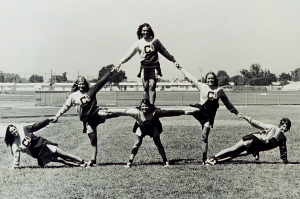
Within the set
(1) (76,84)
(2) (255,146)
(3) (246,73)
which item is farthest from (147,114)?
(3) (246,73)

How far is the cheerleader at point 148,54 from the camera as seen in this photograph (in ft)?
22.7

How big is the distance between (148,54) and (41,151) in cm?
311

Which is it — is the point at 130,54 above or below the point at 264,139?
above

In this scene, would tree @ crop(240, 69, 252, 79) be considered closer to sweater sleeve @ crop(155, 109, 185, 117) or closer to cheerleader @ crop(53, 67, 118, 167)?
sweater sleeve @ crop(155, 109, 185, 117)

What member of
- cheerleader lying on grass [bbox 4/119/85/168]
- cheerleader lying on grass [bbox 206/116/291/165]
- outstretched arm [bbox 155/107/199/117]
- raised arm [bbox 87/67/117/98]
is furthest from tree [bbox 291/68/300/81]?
cheerleader lying on grass [bbox 4/119/85/168]

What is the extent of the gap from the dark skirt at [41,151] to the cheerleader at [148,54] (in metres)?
2.41

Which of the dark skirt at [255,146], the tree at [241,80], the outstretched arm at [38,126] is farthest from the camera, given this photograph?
the tree at [241,80]

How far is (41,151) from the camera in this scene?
6949 mm

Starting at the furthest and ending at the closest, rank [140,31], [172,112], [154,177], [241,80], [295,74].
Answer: [295,74] < [241,80] < [140,31] < [172,112] < [154,177]

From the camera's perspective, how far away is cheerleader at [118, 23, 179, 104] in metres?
6.93

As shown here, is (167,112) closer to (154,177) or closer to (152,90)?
(152,90)

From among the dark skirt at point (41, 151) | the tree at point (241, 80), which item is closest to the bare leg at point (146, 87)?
the dark skirt at point (41, 151)

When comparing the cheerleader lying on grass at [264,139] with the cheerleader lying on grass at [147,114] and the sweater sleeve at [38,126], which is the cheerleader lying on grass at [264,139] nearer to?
the cheerleader lying on grass at [147,114]

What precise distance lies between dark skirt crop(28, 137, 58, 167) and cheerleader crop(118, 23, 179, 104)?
7.91 feet
